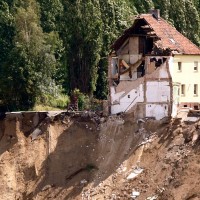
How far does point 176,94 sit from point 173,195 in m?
11.4

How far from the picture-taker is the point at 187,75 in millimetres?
79688

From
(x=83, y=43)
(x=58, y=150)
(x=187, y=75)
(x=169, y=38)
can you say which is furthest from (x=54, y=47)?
(x=58, y=150)

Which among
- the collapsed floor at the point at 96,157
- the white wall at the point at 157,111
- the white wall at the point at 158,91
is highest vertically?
the white wall at the point at 158,91

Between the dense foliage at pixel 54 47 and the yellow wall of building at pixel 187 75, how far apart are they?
14.7 meters

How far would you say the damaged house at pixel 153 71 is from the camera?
254ft

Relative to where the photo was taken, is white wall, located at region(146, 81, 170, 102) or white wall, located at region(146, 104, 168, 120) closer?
white wall, located at region(146, 104, 168, 120)

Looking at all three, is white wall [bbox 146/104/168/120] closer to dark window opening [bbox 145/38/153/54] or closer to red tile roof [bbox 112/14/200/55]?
red tile roof [bbox 112/14/200/55]

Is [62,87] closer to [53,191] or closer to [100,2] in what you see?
[100,2]

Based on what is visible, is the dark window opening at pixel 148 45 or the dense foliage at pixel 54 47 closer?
the dark window opening at pixel 148 45

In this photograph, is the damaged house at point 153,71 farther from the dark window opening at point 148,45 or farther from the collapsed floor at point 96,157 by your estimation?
the collapsed floor at point 96,157

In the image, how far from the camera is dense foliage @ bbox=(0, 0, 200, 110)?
289 ft

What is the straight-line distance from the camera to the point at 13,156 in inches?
3061

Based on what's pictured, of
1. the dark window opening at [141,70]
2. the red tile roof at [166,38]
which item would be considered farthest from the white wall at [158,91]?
the red tile roof at [166,38]

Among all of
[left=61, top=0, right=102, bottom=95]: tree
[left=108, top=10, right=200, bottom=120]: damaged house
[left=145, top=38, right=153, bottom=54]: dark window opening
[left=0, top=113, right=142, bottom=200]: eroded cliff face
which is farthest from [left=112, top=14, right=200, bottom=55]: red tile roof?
[left=61, top=0, right=102, bottom=95]: tree
